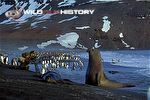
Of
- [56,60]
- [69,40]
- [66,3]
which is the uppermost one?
[66,3]

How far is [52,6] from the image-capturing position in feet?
20.2

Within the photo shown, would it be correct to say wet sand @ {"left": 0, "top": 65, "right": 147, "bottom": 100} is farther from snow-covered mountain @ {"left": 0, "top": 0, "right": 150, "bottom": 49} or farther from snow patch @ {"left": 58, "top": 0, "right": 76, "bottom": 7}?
snow patch @ {"left": 58, "top": 0, "right": 76, "bottom": 7}

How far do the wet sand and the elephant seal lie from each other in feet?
0.27

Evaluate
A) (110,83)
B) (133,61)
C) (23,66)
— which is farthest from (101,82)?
(23,66)

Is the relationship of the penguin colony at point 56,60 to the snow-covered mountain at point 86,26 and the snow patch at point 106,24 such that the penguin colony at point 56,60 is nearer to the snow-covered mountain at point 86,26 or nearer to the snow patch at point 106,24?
the snow-covered mountain at point 86,26

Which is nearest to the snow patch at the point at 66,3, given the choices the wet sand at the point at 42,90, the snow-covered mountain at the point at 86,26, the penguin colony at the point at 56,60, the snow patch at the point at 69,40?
the snow-covered mountain at the point at 86,26

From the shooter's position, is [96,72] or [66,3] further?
[66,3]

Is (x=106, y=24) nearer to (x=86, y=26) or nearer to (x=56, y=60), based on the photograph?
(x=86, y=26)

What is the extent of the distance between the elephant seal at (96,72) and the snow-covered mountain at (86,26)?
0.43 feet

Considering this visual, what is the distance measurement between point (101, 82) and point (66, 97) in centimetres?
47

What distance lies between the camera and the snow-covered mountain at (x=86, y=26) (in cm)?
603

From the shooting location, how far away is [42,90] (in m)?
6.06

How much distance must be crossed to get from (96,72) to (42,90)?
28.5 inches

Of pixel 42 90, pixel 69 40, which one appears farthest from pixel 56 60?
pixel 42 90
